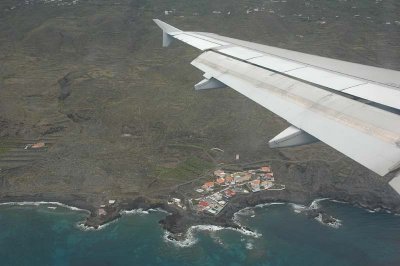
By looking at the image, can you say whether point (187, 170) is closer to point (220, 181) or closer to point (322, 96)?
point (220, 181)

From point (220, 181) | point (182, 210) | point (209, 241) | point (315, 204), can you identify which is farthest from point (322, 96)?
point (220, 181)

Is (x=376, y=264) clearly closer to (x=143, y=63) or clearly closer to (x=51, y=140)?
(x=51, y=140)

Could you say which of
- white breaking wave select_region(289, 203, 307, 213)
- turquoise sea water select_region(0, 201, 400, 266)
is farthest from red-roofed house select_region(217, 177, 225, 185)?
white breaking wave select_region(289, 203, 307, 213)

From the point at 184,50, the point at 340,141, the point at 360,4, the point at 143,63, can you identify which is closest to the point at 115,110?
the point at 143,63

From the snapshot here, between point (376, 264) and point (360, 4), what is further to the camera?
point (360, 4)

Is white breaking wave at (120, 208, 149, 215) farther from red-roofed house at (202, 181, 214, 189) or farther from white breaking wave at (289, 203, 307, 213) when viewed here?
white breaking wave at (289, 203, 307, 213)

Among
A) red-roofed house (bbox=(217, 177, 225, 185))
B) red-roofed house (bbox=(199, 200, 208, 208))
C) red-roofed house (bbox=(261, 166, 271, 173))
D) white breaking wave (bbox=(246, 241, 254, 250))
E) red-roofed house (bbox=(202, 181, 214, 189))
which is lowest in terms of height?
white breaking wave (bbox=(246, 241, 254, 250))

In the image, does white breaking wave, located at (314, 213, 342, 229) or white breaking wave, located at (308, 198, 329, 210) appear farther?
white breaking wave, located at (308, 198, 329, 210)
